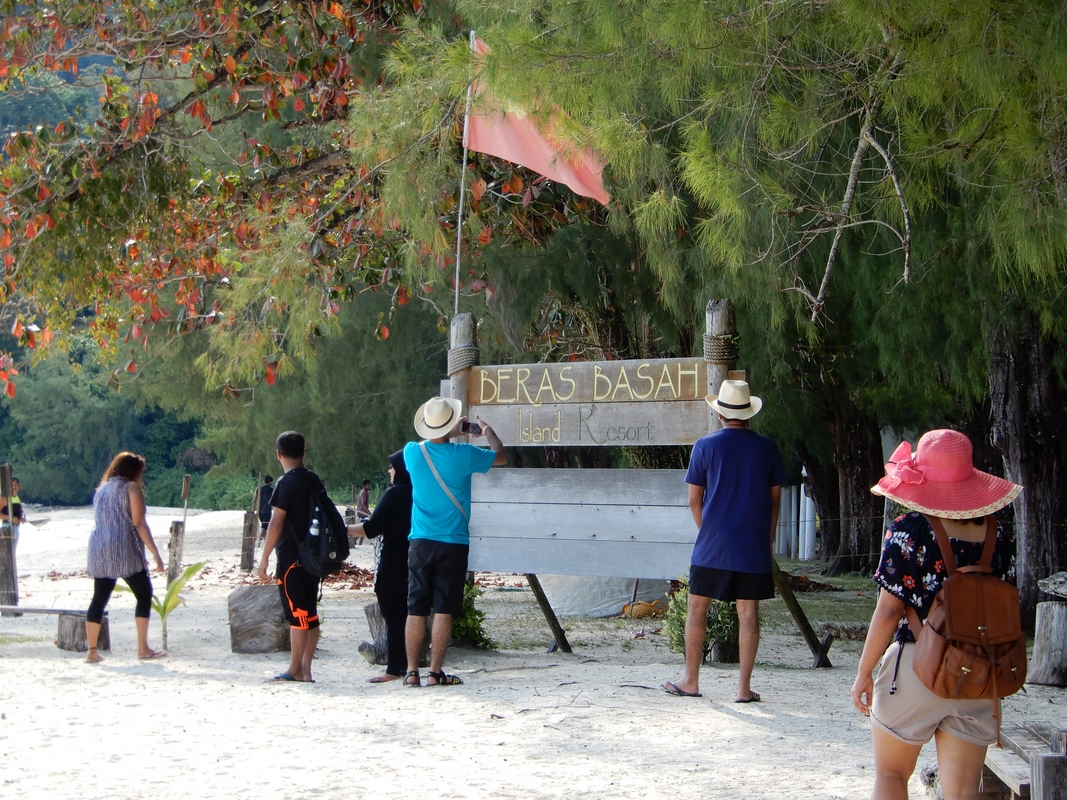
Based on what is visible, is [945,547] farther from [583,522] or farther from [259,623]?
[259,623]

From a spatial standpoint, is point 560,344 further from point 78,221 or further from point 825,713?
point 825,713

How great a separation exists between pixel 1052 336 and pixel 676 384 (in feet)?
14.4

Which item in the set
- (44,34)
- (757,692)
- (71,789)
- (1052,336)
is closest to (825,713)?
(757,692)

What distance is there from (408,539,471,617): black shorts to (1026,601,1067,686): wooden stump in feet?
12.1

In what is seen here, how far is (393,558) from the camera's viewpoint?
699 cm

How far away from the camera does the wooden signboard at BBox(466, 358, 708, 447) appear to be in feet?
23.1

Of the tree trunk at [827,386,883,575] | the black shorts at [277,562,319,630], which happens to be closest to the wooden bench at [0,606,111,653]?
the black shorts at [277,562,319,630]

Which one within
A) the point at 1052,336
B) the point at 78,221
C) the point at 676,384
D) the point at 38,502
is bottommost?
the point at 38,502

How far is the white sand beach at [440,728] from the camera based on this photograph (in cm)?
449

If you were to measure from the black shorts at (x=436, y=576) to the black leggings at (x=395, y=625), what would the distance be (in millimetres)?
291

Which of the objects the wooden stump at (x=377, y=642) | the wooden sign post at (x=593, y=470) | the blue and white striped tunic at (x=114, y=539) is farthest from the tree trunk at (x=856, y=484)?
the blue and white striped tunic at (x=114, y=539)

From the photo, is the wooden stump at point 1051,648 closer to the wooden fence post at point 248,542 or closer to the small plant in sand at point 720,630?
the small plant in sand at point 720,630

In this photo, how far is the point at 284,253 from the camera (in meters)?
9.09

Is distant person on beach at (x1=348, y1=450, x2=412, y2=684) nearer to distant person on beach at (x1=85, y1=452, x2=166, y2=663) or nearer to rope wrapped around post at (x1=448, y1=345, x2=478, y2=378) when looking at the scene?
rope wrapped around post at (x1=448, y1=345, x2=478, y2=378)
